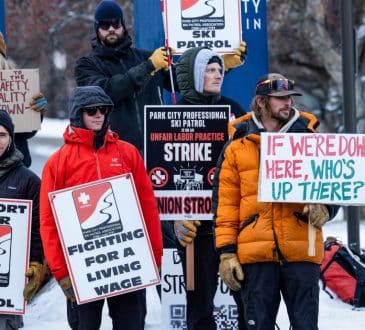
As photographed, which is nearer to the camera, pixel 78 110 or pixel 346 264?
pixel 78 110

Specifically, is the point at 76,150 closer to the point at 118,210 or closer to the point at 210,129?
the point at 118,210

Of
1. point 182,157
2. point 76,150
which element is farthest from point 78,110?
point 182,157

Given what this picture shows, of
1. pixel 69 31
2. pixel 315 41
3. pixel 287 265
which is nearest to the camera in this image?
pixel 287 265

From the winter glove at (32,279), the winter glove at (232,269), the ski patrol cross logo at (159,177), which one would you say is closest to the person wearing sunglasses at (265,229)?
the winter glove at (232,269)

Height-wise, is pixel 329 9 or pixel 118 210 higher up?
pixel 329 9

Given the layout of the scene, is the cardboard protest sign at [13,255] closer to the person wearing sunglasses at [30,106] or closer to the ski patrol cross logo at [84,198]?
the ski patrol cross logo at [84,198]

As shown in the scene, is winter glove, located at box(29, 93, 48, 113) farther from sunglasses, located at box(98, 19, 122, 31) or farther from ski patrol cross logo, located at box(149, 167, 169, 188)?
ski patrol cross logo, located at box(149, 167, 169, 188)

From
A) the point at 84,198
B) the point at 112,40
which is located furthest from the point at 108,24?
the point at 84,198

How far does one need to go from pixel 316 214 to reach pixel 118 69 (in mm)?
2323

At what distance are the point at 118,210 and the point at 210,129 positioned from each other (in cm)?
109

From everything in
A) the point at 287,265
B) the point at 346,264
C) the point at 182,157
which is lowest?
the point at 346,264

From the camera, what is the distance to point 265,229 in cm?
675

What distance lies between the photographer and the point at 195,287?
311 inches

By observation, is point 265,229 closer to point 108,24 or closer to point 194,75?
point 194,75
